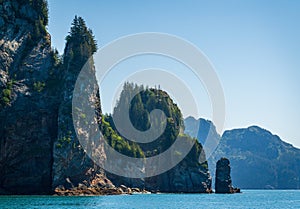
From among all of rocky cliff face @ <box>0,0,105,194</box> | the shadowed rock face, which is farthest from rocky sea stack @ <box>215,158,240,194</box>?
rocky cliff face @ <box>0,0,105,194</box>

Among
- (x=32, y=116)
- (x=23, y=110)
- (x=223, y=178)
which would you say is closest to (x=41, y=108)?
(x=32, y=116)

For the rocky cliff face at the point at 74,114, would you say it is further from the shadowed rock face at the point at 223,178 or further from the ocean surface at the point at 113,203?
the shadowed rock face at the point at 223,178

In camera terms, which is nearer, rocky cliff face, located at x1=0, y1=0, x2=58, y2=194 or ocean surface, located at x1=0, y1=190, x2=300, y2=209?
ocean surface, located at x1=0, y1=190, x2=300, y2=209

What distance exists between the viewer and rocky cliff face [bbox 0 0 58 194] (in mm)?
109500

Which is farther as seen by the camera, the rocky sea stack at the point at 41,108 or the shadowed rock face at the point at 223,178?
the shadowed rock face at the point at 223,178

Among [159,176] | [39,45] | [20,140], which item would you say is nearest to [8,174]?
[20,140]

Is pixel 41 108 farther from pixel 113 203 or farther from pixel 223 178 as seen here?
pixel 223 178

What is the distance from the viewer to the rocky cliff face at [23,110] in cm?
10950

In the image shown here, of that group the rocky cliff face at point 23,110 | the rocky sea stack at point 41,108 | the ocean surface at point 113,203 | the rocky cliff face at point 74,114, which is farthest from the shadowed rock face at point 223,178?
the rocky cliff face at point 23,110

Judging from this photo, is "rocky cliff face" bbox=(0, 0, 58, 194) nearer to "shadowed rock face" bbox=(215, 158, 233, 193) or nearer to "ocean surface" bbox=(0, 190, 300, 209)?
"ocean surface" bbox=(0, 190, 300, 209)

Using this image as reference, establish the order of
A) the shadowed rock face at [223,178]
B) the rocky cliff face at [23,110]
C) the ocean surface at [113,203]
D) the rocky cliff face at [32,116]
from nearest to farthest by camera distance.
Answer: the ocean surface at [113,203], the rocky cliff face at [32,116], the rocky cliff face at [23,110], the shadowed rock face at [223,178]

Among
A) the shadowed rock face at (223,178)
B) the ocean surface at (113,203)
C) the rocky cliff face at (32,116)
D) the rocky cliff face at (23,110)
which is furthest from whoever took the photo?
the shadowed rock face at (223,178)

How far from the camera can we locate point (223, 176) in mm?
158250

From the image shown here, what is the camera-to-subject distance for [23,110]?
111 metres
